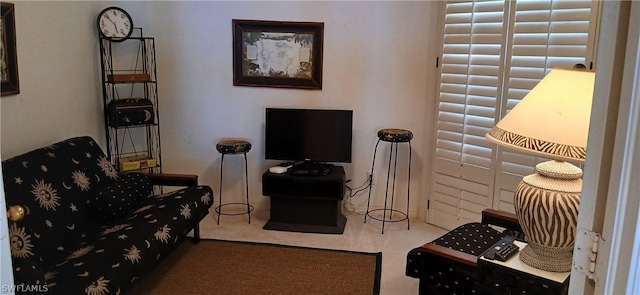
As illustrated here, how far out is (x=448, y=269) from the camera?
2.34m

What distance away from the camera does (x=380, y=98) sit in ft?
13.9

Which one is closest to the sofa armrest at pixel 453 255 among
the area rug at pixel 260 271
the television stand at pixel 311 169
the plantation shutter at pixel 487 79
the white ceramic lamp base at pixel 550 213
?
the white ceramic lamp base at pixel 550 213

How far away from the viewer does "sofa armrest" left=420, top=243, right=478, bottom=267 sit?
88.2 inches

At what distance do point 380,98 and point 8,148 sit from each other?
2745 millimetres

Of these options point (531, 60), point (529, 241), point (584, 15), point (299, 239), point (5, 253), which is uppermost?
point (584, 15)

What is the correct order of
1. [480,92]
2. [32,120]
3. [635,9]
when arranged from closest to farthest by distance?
1. [635,9]
2. [32,120]
3. [480,92]

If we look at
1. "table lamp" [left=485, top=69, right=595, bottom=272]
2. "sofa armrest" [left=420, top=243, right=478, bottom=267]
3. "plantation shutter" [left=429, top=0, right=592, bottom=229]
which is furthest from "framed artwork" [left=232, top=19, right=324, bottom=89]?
"table lamp" [left=485, top=69, right=595, bottom=272]

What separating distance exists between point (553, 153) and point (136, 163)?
128 inches

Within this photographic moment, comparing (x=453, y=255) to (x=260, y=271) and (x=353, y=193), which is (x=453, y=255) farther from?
(x=353, y=193)

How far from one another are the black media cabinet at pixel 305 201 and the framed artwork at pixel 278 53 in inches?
32.7

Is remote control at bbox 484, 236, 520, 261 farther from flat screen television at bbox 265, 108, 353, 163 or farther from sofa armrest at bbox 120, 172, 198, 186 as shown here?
sofa armrest at bbox 120, 172, 198, 186

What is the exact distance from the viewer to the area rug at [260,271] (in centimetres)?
304

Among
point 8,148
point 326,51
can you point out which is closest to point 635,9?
point 8,148

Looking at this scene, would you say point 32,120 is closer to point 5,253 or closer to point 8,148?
point 8,148
